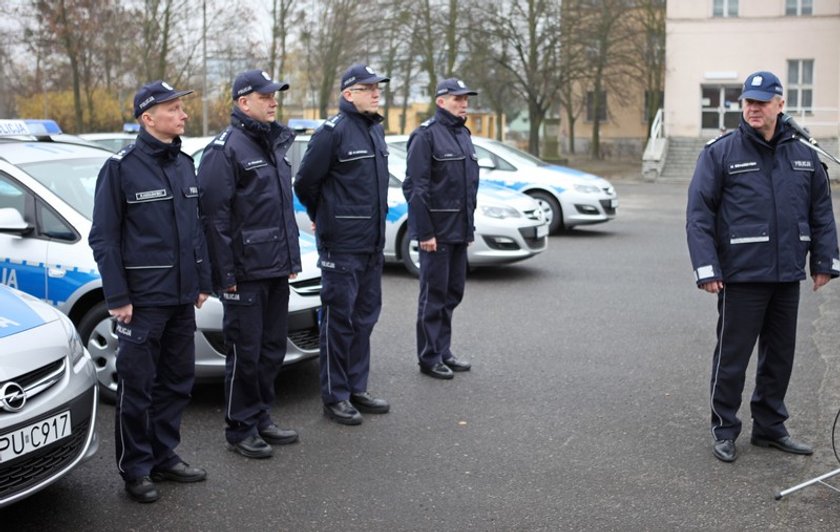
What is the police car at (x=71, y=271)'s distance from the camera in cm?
583

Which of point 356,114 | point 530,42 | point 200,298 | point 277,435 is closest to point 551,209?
point 356,114

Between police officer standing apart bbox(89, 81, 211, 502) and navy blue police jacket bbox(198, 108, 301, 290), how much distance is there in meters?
0.25

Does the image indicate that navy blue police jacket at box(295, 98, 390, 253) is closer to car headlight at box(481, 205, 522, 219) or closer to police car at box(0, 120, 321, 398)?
police car at box(0, 120, 321, 398)

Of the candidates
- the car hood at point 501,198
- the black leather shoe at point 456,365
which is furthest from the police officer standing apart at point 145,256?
the car hood at point 501,198

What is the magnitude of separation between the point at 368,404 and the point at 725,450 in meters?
2.12

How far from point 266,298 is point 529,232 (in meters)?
6.19

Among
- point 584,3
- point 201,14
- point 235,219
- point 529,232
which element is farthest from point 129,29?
point 235,219

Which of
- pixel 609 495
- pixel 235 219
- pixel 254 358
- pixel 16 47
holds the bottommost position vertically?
pixel 609 495

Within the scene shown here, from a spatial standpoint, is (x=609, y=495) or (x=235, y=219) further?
(x=235, y=219)

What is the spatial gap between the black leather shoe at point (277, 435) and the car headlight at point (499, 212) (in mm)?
5965

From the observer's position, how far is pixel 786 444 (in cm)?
519

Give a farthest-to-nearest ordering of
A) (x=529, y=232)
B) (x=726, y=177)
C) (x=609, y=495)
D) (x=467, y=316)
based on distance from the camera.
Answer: (x=529, y=232), (x=467, y=316), (x=726, y=177), (x=609, y=495)

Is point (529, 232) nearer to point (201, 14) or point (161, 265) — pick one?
point (161, 265)

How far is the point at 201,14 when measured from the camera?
36469 millimetres
